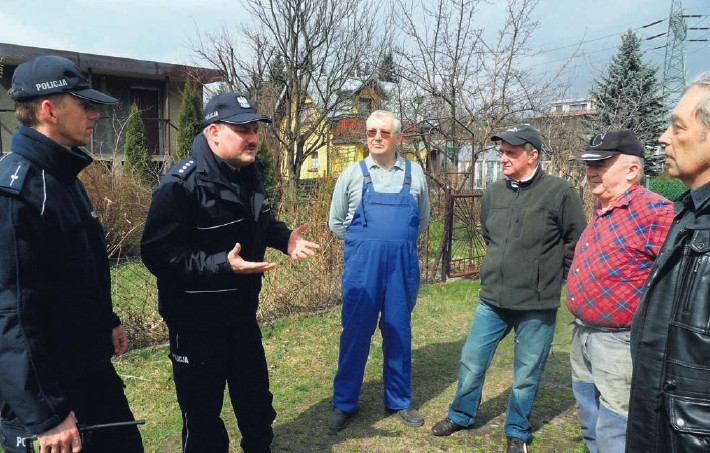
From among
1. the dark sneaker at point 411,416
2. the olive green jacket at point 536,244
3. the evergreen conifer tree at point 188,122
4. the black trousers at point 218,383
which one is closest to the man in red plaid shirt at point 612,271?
the olive green jacket at point 536,244

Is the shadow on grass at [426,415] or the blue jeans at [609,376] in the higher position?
the blue jeans at [609,376]

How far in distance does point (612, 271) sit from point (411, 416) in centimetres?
186

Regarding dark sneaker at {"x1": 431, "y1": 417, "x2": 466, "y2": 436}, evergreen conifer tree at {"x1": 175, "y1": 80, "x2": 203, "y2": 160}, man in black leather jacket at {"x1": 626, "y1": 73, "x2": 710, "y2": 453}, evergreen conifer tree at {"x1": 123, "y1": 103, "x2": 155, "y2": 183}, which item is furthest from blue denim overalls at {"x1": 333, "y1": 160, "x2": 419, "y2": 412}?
evergreen conifer tree at {"x1": 175, "y1": 80, "x2": 203, "y2": 160}

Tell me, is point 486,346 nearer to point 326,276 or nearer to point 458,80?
point 326,276

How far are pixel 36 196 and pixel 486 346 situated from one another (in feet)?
8.82

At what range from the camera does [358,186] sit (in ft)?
11.8

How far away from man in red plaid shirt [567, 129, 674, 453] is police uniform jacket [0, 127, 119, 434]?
Result: 91.0 inches

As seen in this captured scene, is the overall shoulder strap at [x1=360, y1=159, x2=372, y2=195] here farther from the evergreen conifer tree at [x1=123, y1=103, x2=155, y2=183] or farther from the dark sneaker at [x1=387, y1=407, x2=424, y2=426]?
the evergreen conifer tree at [x1=123, y1=103, x2=155, y2=183]

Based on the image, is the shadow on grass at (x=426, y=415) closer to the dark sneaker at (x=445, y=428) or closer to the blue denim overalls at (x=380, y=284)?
the dark sneaker at (x=445, y=428)

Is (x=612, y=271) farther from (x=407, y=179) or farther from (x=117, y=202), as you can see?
(x=117, y=202)

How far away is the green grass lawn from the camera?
339cm

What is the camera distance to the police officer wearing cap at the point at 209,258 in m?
2.47

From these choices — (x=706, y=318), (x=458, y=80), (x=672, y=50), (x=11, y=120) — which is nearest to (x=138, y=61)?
(x=11, y=120)

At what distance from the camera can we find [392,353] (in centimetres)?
367
